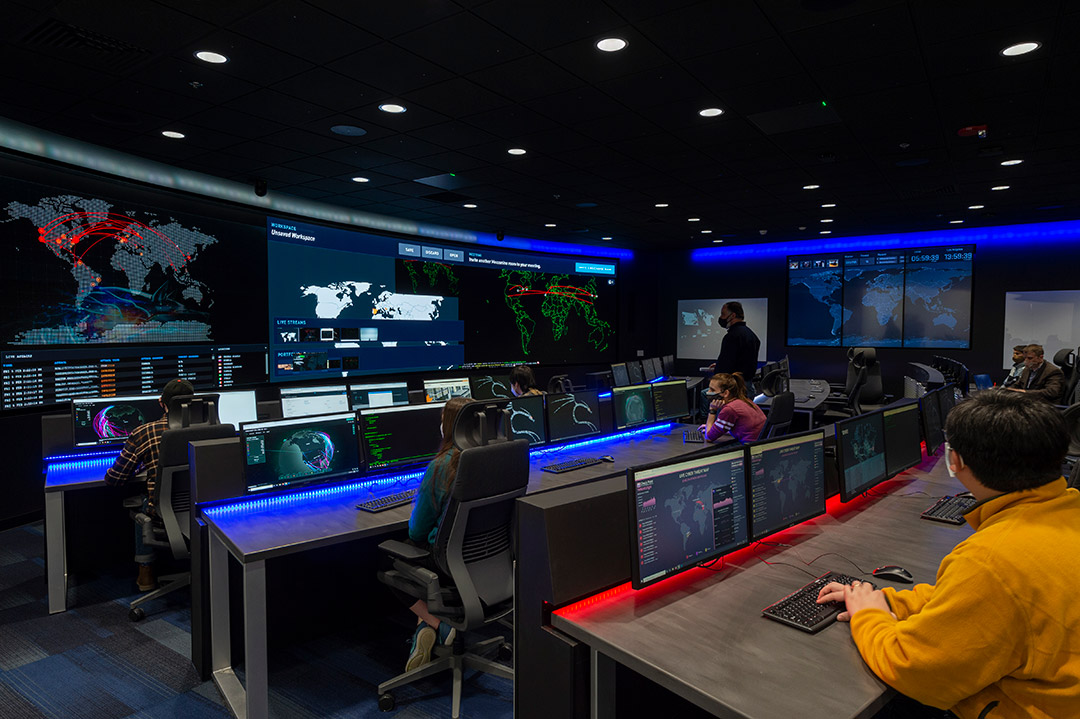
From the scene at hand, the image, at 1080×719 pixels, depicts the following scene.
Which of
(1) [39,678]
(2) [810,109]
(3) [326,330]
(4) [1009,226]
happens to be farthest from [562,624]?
(4) [1009,226]

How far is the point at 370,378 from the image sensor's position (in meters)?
7.32

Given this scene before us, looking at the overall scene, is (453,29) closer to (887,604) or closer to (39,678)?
(887,604)

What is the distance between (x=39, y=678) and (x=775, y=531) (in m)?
3.19

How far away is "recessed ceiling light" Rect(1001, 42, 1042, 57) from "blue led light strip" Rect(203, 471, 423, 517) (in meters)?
3.75

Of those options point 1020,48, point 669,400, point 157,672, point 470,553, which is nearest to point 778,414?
point 669,400

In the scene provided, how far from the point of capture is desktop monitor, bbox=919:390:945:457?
368 centimetres

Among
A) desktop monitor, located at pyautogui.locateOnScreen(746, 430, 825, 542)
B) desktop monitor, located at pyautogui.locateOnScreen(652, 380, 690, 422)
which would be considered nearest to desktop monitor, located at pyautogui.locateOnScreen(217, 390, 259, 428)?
desktop monitor, located at pyautogui.locateOnScreen(652, 380, 690, 422)

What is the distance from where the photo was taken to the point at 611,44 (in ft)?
10.1

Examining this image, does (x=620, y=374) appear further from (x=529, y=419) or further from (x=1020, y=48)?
(x=1020, y=48)

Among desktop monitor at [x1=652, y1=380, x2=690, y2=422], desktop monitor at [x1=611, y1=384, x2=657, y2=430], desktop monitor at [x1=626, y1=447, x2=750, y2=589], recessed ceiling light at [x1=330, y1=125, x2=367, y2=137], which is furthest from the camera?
desktop monitor at [x1=652, y1=380, x2=690, y2=422]

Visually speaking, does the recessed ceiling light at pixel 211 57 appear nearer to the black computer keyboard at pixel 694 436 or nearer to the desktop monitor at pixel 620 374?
the black computer keyboard at pixel 694 436

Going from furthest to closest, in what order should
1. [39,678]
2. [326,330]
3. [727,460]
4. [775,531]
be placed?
[326,330], [39,678], [775,531], [727,460]

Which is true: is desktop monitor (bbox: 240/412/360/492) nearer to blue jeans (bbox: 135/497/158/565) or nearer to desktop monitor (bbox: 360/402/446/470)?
desktop monitor (bbox: 360/402/446/470)

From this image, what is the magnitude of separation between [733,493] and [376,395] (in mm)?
3454
